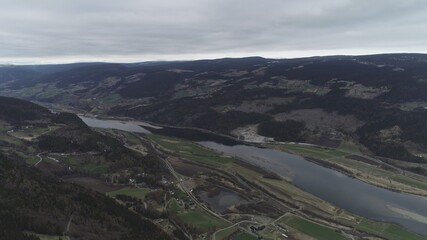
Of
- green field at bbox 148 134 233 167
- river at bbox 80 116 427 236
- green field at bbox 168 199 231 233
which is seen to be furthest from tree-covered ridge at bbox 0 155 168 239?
river at bbox 80 116 427 236

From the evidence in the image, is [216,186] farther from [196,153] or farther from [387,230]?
[387,230]

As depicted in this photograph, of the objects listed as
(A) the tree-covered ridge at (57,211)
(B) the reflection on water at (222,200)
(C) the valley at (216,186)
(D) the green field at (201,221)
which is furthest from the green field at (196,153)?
(A) the tree-covered ridge at (57,211)

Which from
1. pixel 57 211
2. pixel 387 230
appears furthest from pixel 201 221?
pixel 387 230

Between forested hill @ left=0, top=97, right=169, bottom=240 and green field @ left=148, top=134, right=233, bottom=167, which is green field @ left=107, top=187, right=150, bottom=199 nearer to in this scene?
forested hill @ left=0, top=97, right=169, bottom=240

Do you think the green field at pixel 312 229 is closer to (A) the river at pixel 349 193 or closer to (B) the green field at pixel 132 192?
(A) the river at pixel 349 193

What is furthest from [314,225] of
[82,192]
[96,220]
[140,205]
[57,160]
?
[57,160]

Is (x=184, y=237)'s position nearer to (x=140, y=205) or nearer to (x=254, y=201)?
(x=140, y=205)

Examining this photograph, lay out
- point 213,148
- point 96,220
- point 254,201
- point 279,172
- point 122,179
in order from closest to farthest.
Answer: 1. point 96,220
2. point 254,201
3. point 122,179
4. point 279,172
5. point 213,148
